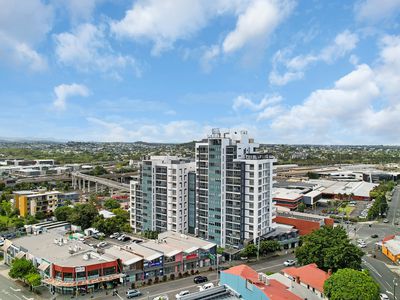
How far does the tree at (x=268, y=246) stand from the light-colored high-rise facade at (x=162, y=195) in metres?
12.5

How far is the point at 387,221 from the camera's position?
226 feet

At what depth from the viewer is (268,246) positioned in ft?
151

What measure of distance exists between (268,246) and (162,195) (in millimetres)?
17264

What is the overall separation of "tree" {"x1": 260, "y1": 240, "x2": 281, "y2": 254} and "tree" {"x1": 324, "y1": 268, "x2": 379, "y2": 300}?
630 inches

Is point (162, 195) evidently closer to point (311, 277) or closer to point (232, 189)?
point (232, 189)

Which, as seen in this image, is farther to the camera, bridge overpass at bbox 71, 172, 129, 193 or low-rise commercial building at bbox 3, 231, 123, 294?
bridge overpass at bbox 71, 172, 129, 193

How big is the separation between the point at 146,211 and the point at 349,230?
3440cm

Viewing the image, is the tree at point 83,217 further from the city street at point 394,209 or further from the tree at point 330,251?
the city street at point 394,209

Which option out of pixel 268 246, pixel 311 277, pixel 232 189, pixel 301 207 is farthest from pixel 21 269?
pixel 301 207

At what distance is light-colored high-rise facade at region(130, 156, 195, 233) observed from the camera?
52.8 metres

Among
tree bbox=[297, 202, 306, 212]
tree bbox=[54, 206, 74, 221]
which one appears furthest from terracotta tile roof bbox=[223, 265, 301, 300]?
tree bbox=[297, 202, 306, 212]

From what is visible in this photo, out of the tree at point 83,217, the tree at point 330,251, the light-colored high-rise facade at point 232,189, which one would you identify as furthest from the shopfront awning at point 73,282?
the tree at point 83,217

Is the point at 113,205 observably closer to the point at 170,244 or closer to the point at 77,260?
the point at 170,244

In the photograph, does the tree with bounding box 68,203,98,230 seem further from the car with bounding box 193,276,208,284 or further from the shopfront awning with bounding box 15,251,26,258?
the car with bounding box 193,276,208,284
